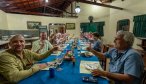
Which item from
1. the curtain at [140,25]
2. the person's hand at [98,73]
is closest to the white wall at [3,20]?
the person's hand at [98,73]

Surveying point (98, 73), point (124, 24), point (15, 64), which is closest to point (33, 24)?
point (124, 24)

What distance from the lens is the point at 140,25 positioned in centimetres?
477

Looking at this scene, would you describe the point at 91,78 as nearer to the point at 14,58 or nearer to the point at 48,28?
the point at 14,58

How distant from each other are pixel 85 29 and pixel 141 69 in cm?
791

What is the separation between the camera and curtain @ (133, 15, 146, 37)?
14.9ft

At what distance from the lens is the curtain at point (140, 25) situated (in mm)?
4547

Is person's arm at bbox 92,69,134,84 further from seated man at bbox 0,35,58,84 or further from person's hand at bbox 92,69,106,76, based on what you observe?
seated man at bbox 0,35,58,84

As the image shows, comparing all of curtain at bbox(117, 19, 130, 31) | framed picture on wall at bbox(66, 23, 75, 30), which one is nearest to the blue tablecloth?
curtain at bbox(117, 19, 130, 31)

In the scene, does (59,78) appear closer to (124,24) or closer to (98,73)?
(98,73)

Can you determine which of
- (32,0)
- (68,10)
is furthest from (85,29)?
(32,0)

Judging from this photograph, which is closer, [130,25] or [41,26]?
[130,25]

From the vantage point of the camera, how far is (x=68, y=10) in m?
10.4

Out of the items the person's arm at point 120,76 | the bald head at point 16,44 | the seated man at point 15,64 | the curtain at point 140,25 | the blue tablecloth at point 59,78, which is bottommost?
the blue tablecloth at point 59,78

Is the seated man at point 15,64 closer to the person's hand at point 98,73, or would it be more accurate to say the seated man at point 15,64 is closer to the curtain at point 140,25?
the person's hand at point 98,73
